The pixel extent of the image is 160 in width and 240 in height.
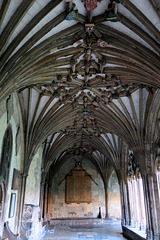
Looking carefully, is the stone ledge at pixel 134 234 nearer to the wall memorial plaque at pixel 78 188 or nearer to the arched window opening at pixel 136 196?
the arched window opening at pixel 136 196

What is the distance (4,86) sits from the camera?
5.50 metres

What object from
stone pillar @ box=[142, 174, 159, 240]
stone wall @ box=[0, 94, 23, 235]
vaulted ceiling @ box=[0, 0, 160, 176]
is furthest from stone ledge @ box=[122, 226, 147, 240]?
stone wall @ box=[0, 94, 23, 235]

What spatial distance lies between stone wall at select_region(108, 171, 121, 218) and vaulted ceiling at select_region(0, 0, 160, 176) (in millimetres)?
12139

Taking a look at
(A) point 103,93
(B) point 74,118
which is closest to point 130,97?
(A) point 103,93

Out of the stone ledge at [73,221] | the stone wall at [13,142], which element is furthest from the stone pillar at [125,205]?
the stone wall at [13,142]

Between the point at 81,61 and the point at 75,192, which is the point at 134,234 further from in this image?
the point at 75,192

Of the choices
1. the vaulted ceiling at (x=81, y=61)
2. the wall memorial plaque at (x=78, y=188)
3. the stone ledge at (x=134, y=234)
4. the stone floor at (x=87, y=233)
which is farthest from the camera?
the wall memorial plaque at (x=78, y=188)

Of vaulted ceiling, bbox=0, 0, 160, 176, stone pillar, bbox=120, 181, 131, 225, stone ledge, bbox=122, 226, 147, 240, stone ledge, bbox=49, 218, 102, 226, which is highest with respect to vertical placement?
vaulted ceiling, bbox=0, 0, 160, 176

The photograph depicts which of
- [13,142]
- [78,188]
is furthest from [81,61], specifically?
[78,188]

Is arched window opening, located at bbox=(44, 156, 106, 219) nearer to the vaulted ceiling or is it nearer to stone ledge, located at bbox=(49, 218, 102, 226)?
stone ledge, located at bbox=(49, 218, 102, 226)

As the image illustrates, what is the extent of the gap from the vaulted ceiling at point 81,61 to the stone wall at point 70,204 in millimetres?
12288

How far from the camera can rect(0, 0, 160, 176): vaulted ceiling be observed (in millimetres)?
5268

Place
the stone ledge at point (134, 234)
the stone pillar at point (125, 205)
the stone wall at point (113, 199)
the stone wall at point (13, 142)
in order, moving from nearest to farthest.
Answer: the stone wall at point (13, 142)
the stone ledge at point (134, 234)
the stone pillar at point (125, 205)
the stone wall at point (113, 199)

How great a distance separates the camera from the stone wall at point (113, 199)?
21.0 meters
